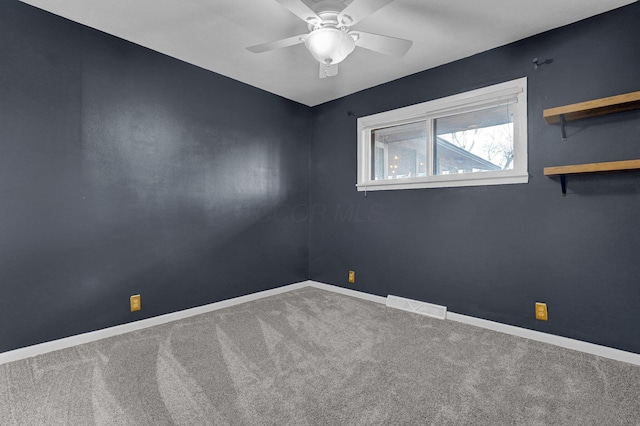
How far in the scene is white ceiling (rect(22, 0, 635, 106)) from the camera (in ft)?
7.09

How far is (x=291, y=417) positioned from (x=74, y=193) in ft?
7.27

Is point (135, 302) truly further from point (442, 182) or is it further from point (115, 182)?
point (442, 182)

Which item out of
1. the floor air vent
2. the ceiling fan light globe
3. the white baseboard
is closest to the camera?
the ceiling fan light globe

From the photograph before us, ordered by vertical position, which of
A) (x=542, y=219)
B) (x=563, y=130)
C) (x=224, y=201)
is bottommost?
(x=542, y=219)

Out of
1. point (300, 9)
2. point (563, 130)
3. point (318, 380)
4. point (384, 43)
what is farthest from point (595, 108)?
point (318, 380)

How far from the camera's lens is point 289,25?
2361mm

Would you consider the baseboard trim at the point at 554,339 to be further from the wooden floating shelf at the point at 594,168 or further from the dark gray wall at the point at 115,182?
the dark gray wall at the point at 115,182

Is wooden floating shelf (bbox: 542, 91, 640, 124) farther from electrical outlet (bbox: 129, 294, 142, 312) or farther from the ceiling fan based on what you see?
electrical outlet (bbox: 129, 294, 142, 312)

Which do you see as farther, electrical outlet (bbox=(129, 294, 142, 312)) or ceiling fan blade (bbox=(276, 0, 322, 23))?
electrical outlet (bbox=(129, 294, 142, 312))

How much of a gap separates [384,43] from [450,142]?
1444mm

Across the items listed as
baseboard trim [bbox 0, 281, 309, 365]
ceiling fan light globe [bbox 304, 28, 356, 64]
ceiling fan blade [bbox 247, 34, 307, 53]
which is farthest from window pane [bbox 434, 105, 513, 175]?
baseboard trim [bbox 0, 281, 309, 365]

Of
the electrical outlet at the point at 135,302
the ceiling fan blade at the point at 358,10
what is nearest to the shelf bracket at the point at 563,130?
the ceiling fan blade at the point at 358,10

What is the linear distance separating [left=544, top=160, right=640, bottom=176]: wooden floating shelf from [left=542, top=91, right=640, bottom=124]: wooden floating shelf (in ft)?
1.20

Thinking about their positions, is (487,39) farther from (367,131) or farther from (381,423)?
(381,423)
